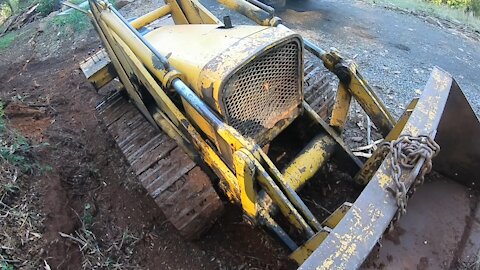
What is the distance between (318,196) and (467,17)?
21.9 feet

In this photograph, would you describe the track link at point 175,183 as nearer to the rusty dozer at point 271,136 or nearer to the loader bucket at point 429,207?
the rusty dozer at point 271,136

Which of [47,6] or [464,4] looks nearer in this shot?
[47,6]

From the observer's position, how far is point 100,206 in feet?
14.3

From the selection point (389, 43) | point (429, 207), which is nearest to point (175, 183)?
point (429, 207)

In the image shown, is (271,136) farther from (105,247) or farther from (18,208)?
(18,208)

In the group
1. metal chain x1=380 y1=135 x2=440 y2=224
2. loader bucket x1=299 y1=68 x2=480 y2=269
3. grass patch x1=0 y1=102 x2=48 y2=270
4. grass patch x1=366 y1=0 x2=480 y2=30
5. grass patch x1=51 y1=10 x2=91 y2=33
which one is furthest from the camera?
grass patch x1=366 y1=0 x2=480 y2=30

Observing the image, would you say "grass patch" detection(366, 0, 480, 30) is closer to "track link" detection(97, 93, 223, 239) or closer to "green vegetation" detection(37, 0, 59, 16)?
"green vegetation" detection(37, 0, 59, 16)

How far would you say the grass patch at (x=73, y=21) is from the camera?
8.01m

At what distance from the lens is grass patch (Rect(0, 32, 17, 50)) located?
8.12m

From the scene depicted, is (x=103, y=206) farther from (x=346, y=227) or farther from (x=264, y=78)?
(x=346, y=227)

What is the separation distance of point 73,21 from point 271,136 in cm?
578

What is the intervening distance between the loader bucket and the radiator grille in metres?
0.85

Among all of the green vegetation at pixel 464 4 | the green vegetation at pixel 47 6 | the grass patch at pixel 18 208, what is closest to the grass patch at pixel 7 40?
the green vegetation at pixel 47 6

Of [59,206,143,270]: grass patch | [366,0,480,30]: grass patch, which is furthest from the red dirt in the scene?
[366,0,480,30]: grass patch
